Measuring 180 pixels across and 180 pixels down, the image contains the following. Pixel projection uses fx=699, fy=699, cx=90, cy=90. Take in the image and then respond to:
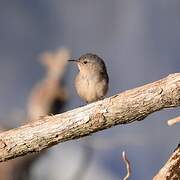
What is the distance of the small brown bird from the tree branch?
549 millimetres

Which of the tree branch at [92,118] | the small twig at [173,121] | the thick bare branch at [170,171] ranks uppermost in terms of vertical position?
the tree branch at [92,118]

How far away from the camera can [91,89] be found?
323cm

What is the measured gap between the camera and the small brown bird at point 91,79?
3.22 metres

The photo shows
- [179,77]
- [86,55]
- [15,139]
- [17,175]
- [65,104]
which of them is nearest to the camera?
[179,77]

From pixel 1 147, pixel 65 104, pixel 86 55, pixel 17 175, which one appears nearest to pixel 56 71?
pixel 65 104

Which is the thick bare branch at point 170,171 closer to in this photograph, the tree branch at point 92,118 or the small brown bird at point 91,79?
the tree branch at point 92,118

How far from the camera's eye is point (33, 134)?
269 cm

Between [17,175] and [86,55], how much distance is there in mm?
1839

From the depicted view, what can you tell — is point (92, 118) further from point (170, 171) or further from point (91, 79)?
point (91, 79)

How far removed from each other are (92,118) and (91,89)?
59 centimetres

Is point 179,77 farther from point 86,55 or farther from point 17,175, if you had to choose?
point 17,175

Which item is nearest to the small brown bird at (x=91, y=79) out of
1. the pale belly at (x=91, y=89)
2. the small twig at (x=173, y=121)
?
the pale belly at (x=91, y=89)

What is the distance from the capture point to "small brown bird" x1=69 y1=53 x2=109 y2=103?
3225 mm

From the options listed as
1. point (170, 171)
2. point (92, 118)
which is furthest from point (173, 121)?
point (92, 118)
